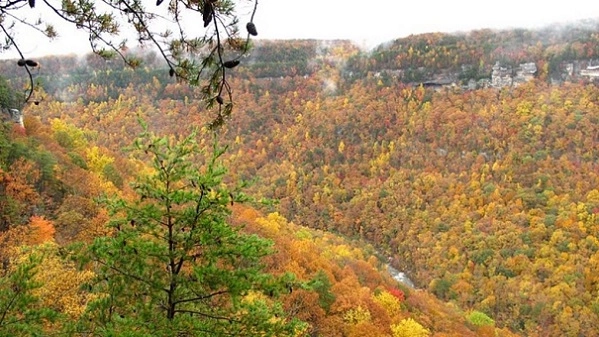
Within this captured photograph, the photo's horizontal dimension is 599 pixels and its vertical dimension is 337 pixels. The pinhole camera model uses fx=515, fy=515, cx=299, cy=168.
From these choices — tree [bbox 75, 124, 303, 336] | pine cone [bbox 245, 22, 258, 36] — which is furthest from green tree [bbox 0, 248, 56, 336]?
pine cone [bbox 245, 22, 258, 36]

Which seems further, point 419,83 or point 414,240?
point 419,83

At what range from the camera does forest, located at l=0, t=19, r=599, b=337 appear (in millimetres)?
7254

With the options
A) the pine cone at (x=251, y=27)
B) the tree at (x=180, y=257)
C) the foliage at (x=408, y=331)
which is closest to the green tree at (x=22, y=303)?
the tree at (x=180, y=257)

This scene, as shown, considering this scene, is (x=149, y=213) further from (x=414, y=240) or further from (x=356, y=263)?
(x=414, y=240)

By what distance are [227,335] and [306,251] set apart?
2951 cm

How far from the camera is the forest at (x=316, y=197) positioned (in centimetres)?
725

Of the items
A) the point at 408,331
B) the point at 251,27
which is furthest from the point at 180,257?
the point at 408,331

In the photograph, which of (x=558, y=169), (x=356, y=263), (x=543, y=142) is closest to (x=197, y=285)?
(x=356, y=263)

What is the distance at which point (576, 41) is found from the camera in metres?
122

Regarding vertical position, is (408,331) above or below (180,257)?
below

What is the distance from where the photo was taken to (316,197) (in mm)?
97688

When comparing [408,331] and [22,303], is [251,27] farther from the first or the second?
[408,331]

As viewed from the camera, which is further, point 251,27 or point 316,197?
point 316,197

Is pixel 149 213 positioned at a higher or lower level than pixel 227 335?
higher
